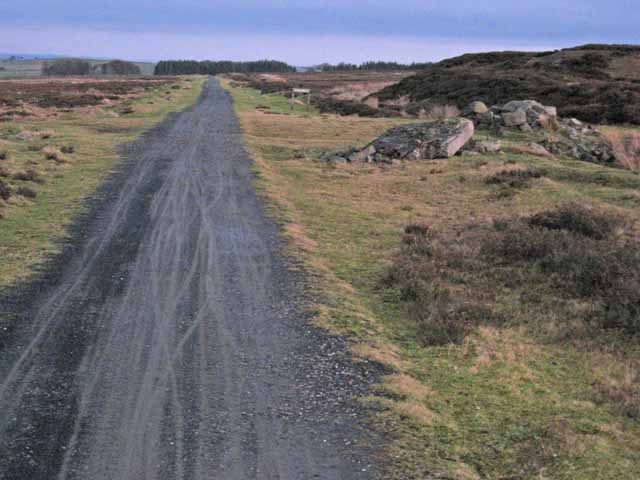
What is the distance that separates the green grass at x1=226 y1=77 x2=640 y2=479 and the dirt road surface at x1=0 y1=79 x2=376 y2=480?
53 centimetres

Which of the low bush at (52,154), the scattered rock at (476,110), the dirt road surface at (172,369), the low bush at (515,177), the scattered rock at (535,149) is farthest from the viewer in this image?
the scattered rock at (476,110)

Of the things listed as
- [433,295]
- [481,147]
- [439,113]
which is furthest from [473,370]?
[439,113]

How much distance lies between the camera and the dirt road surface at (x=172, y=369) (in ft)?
18.1

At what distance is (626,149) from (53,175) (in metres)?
21.9

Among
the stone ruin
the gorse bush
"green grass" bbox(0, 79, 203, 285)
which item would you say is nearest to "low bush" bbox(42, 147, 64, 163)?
"green grass" bbox(0, 79, 203, 285)

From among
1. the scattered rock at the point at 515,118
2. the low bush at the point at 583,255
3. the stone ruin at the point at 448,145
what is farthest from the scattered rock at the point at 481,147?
the low bush at the point at 583,255

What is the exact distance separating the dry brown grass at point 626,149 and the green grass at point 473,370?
22.2ft

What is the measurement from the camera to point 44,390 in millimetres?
6637

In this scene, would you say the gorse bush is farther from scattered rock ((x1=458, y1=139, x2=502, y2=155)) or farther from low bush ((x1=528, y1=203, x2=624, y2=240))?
scattered rock ((x1=458, y1=139, x2=502, y2=155))

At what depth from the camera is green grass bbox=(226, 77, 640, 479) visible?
5672 mm

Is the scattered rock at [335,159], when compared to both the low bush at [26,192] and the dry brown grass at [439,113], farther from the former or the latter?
the dry brown grass at [439,113]

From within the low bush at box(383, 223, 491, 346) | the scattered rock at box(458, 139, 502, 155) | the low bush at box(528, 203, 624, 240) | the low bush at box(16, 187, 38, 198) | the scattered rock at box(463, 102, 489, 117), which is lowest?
the low bush at box(383, 223, 491, 346)

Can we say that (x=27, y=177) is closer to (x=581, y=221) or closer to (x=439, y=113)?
(x=581, y=221)

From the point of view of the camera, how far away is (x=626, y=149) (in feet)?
82.3
